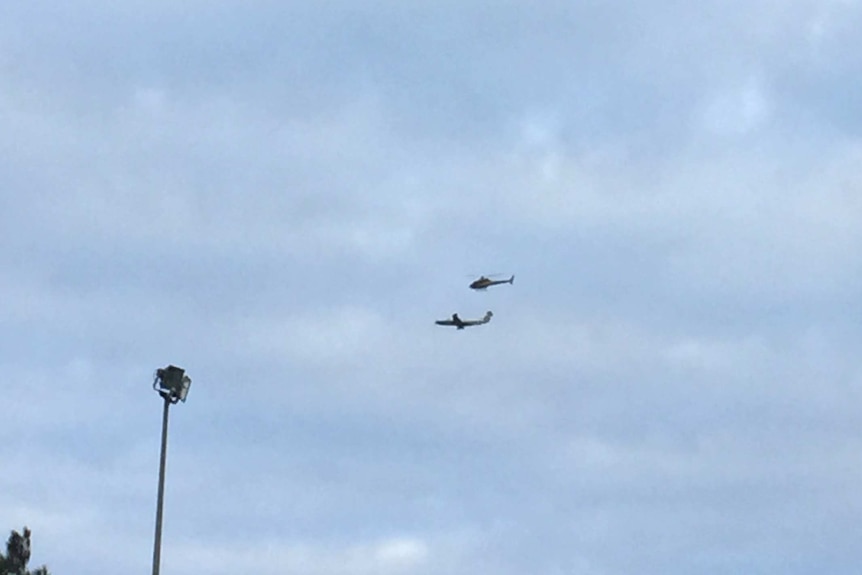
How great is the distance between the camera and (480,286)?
411 feet

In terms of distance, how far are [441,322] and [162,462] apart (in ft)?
228

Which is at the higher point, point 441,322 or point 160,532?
point 441,322

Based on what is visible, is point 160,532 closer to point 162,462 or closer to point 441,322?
point 162,462

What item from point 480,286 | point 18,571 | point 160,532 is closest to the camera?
point 160,532

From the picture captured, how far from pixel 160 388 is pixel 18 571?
2801cm

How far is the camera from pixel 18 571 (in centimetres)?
8488

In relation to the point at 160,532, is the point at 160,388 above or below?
above

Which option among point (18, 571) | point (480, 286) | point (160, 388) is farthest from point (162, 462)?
point (480, 286)

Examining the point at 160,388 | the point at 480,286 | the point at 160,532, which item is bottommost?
the point at 160,532

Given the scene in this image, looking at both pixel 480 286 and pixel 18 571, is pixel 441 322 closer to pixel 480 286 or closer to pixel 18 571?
pixel 480 286

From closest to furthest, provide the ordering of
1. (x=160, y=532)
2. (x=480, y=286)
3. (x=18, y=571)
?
(x=160, y=532)
(x=18, y=571)
(x=480, y=286)

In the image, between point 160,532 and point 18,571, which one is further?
point 18,571

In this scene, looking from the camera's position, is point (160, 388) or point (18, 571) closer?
point (160, 388)

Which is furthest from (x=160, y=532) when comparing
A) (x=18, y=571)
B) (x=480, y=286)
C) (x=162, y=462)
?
(x=480, y=286)
